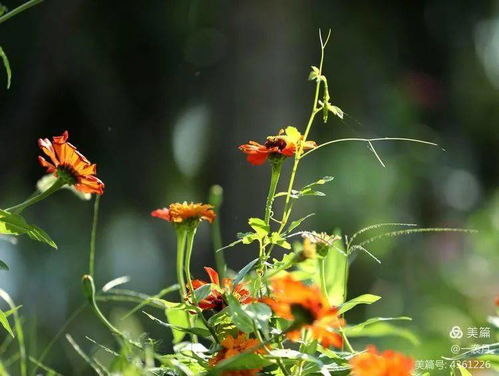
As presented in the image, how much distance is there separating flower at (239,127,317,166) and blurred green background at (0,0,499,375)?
1.56m

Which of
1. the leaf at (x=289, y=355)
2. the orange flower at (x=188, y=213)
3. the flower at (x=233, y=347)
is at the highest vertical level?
the orange flower at (x=188, y=213)

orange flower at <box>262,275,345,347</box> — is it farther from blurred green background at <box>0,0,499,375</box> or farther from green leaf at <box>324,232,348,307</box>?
blurred green background at <box>0,0,499,375</box>

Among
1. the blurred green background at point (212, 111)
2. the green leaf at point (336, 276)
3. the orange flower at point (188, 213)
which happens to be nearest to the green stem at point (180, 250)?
the orange flower at point (188, 213)

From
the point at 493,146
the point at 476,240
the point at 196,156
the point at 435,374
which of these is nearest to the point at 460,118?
the point at 493,146

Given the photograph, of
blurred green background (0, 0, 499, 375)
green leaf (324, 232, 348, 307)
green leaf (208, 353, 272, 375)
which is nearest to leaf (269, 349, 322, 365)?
green leaf (208, 353, 272, 375)


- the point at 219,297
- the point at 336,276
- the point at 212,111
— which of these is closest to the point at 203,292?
the point at 219,297

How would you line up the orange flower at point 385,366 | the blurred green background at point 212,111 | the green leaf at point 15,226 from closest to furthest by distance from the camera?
the orange flower at point 385,366 < the green leaf at point 15,226 < the blurred green background at point 212,111

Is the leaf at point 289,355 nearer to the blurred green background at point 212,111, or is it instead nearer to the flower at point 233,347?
the flower at point 233,347

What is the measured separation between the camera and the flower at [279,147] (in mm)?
515

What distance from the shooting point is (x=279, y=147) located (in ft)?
1.70

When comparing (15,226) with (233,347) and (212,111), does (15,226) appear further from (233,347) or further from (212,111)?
(212,111)

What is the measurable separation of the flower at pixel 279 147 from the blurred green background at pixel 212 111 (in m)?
1.56

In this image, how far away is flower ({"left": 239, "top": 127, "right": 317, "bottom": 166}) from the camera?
1.69ft

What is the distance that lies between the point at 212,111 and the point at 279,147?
Answer: 6.45ft
